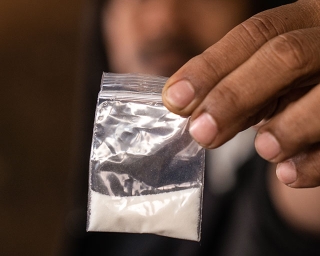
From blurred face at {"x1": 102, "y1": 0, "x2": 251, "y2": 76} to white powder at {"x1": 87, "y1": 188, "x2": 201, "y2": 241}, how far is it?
0.39m

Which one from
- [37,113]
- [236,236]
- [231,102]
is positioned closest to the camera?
[231,102]

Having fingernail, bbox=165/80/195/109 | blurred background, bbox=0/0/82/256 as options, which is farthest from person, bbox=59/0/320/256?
blurred background, bbox=0/0/82/256

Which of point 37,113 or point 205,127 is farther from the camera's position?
point 37,113

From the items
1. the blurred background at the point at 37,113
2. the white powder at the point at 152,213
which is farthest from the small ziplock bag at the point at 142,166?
the blurred background at the point at 37,113

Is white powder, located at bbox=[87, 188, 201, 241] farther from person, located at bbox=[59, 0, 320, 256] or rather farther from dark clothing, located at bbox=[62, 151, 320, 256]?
dark clothing, located at bbox=[62, 151, 320, 256]

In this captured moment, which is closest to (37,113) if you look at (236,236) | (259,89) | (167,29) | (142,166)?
(167,29)

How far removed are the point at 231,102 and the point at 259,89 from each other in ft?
0.08

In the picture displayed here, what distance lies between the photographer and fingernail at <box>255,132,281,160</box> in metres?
0.27

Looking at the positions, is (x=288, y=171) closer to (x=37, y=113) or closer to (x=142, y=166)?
(x=142, y=166)

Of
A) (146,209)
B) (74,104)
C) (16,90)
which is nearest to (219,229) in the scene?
(146,209)

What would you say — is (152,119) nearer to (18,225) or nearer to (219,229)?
(219,229)

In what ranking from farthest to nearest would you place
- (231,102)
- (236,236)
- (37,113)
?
(37,113) → (236,236) → (231,102)

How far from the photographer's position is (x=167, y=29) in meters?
0.69

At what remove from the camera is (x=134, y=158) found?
33cm
